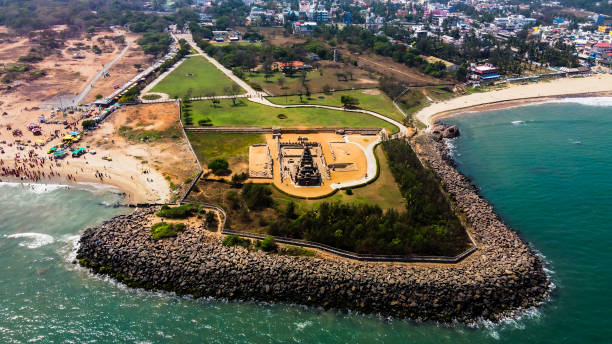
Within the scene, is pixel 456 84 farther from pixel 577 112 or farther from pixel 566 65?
pixel 566 65

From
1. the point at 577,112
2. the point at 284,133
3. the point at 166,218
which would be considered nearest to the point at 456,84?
the point at 577,112

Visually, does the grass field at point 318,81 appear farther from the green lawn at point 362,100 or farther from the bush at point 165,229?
the bush at point 165,229

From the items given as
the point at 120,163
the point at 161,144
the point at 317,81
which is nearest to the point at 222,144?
the point at 161,144

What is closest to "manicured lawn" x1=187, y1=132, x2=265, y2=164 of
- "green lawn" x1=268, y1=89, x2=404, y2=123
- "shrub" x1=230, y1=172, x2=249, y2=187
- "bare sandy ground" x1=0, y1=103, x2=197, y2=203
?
"bare sandy ground" x1=0, y1=103, x2=197, y2=203

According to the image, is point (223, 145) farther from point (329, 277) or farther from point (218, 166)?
point (329, 277)

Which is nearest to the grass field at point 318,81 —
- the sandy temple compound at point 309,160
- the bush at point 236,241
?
the sandy temple compound at point 309,160
